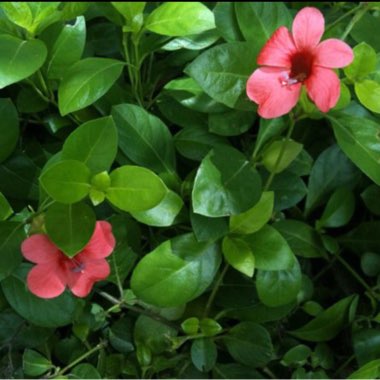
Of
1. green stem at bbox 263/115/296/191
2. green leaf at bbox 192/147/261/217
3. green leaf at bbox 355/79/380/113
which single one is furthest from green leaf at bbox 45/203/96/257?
green leaf at bbox 355/79/380/113

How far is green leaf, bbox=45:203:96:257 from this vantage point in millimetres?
648

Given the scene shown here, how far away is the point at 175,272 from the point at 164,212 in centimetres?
7

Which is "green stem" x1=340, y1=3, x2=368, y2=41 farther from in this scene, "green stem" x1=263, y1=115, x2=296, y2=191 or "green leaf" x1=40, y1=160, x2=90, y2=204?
"green leaf" x1=40, y1=160, x2=90, y2=204

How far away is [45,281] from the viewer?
2.27 feet

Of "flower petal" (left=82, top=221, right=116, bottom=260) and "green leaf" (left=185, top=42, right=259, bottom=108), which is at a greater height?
"green leaf" (left=185, top=42, right=259, bottom=108)

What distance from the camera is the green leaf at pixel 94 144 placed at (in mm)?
658

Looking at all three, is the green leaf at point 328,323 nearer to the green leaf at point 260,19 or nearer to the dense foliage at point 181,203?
the dense foliage at point 181,203

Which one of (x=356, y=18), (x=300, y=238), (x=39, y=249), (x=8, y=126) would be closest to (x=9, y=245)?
(x=39, y=249)

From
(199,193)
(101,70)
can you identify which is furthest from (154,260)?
(101,70)

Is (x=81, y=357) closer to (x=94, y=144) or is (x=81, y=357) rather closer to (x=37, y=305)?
(x=37, y=305)

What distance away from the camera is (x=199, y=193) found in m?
0.69

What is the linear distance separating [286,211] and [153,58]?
0.28 m

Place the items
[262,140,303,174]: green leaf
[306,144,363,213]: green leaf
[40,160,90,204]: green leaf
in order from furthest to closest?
[306,144,363,213]: green leaf, [262,140,303,174]: green leaf, [40,160,90,204]: green leaf

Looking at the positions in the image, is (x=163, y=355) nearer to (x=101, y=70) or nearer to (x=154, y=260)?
(x=154, y=260)
